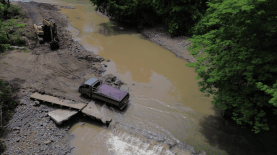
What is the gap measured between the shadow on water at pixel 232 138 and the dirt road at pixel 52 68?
10.4 meters

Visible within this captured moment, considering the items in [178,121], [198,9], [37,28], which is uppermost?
[198,9]

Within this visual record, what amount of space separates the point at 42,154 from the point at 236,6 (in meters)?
13.5

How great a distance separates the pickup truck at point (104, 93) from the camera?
513 inches

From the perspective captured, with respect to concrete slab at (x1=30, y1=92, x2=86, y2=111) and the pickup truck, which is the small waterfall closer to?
the pickup truck

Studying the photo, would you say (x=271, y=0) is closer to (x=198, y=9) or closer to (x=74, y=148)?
(x=74, y=148)

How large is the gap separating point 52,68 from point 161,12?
698 inches

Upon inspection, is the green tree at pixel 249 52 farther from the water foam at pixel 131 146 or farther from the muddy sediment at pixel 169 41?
the muddy sediment at pixel 169 41

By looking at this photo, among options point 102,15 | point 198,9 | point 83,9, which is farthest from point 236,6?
point 83,9

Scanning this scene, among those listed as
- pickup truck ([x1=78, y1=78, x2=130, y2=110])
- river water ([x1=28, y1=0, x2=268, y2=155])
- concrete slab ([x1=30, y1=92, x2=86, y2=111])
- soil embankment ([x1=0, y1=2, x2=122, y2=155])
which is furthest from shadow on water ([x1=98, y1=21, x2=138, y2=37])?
concrete slab ([x1=30, y1=92, x2=86, y2=111])

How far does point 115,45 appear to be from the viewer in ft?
81.7

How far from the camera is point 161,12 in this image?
1007 inches

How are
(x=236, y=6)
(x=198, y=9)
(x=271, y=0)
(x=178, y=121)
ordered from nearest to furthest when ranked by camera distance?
(x=271, y=0), (x=236, y=6), (x=178, y=121), (x=198, y=9)

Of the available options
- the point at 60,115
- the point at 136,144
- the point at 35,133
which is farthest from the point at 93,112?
the point at 136,144

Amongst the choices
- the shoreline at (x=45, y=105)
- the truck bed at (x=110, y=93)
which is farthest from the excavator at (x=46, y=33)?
the truck bed at (x=110, y=93)
